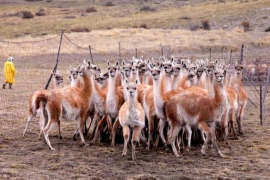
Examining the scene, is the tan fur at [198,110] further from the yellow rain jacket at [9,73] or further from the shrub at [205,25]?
the shrub at [205,25]

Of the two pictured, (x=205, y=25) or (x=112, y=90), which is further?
(x=205, y=25)

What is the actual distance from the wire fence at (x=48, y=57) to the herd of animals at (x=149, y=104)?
14.5 feet

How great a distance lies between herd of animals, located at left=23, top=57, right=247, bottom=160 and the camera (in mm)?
9641

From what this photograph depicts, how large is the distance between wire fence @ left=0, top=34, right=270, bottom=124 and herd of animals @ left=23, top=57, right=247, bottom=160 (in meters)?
4.41

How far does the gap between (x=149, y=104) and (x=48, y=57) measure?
18633 mm

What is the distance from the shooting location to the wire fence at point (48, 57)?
1826cm

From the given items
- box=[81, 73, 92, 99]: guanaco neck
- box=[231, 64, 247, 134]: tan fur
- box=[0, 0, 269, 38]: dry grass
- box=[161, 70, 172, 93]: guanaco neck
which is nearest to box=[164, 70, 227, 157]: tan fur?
box=[161, 70, 172, 93]: guanaco neck

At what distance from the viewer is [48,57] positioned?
28.3 metres

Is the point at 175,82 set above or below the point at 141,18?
below

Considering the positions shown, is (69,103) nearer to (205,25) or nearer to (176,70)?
(176,70)

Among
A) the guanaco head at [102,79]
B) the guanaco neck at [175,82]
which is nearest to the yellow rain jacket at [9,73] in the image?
the guanaco head at [102,79]

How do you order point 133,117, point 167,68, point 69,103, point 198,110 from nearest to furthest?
point 133,117, point 198,110, point 69,103, point 167,68

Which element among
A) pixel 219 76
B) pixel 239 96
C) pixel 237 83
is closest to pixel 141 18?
pixel 237 83

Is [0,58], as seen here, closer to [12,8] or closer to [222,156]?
[222,156]
